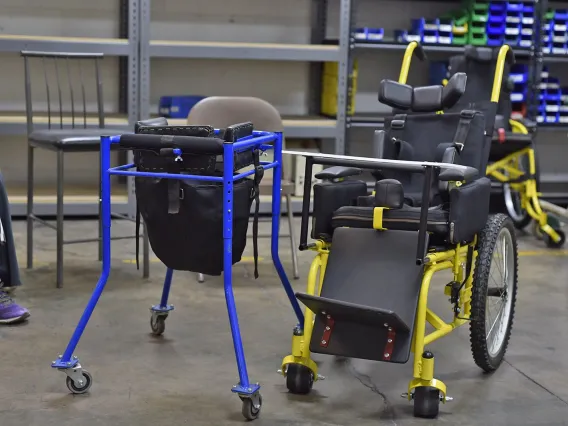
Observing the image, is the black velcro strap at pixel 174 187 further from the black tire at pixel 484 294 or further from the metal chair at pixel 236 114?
the metal chair at pixel 236 114

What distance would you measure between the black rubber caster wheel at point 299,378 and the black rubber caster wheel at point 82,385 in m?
0.68

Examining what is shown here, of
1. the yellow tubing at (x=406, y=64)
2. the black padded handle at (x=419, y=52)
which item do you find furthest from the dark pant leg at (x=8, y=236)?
the black padded handle at (x=419, y=52)

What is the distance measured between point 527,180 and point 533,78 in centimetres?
114

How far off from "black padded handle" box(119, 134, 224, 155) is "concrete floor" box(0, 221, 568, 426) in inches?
33.4

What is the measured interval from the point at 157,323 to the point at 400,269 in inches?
46.4

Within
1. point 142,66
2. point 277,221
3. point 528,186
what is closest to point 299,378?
point 277,221

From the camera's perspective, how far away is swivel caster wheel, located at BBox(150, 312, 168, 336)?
149 inches

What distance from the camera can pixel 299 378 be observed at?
3162 millimetres

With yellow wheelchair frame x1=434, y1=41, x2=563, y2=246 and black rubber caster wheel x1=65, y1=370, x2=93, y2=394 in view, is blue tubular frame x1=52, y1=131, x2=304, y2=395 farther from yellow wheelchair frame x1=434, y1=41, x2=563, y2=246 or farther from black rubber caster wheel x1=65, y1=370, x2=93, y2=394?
yellow wheelchair frame x1=434, y1=41, x2=563, y2=246

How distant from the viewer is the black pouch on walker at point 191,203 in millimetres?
3025

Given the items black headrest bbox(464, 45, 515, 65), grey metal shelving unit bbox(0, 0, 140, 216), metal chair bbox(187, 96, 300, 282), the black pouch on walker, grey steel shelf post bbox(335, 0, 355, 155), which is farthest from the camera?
grey steel shelf post bbox(335, 0, 355, 155)

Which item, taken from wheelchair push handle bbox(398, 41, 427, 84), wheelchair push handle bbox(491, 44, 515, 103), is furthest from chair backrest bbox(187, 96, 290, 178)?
wheelchair push handle bbox(491, 44, 515, 103)

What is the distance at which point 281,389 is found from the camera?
323 cm

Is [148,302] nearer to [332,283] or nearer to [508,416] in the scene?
[332,283]
